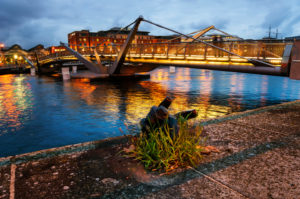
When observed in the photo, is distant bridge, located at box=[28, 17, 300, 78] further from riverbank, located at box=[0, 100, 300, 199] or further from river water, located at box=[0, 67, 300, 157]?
riverbank, located at box=[0, 100, 300, 199]

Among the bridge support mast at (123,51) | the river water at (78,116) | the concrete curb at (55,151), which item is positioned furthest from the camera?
the bridge support mast at (123,51)

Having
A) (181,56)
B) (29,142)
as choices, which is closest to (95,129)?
(29,142)

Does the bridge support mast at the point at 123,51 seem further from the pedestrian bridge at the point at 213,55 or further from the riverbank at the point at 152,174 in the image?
the riverbank at the point at 152,174

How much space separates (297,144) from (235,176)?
6.24 ft

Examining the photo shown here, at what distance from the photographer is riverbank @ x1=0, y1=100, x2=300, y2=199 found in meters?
2.70

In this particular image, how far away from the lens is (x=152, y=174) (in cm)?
314

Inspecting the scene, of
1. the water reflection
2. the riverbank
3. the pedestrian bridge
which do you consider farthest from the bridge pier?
the water reflection

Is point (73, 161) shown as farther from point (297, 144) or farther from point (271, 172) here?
point (297, 144)

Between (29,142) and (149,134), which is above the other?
(149,134)

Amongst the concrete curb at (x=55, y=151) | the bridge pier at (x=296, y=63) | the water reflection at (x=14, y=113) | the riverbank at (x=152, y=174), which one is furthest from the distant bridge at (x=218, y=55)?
the water reflection at (x=14, y=113)

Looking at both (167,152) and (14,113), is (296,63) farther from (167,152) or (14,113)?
(14,113)

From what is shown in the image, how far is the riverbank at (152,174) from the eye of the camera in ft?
8.86

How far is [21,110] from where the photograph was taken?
15.9 meters

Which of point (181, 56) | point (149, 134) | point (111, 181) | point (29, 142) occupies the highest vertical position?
point (181, 56)
